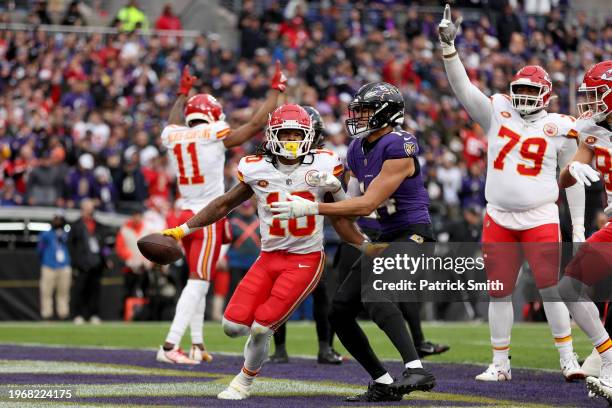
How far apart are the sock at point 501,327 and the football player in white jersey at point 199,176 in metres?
2.40

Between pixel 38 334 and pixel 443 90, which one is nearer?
pixel 38 334

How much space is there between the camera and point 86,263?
15.5m

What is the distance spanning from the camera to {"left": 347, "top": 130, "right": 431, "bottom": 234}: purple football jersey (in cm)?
672

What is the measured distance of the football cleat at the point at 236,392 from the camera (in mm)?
6660

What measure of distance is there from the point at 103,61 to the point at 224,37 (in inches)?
151

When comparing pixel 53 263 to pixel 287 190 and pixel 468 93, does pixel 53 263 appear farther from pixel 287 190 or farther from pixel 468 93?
pixel 287 190

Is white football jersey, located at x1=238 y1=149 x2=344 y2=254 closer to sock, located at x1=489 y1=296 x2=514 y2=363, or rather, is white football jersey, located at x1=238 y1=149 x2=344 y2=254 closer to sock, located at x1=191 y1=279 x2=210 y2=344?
sock, located at x1=489 y1=296 x2=514 y2=363

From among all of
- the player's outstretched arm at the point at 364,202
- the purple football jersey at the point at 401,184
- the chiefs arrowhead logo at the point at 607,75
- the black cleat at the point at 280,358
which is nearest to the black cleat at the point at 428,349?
the black cleat at the point at 280,358

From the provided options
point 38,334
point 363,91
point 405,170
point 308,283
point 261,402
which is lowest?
point 38,334

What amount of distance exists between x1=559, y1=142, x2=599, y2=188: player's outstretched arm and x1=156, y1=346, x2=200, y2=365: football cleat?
10.6 feet

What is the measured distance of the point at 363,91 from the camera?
6969mm

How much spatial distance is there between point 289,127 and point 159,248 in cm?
101

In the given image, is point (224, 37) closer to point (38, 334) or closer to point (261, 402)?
point (38, 334)

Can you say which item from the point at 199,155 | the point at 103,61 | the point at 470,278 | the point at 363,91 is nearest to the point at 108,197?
the point at 103,61
